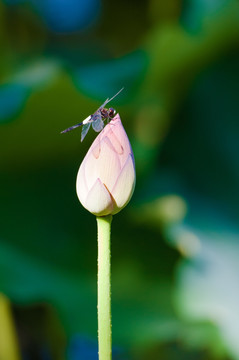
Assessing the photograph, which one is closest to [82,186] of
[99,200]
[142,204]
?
[99,200]

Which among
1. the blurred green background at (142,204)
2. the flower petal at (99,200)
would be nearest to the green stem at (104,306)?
the flower petal at (99,200)

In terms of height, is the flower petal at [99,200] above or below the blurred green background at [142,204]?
below

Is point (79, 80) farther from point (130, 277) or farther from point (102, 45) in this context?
point (102, 45)

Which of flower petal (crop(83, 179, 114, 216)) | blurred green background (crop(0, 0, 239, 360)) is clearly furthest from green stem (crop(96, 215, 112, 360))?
blurred green background (crop(0, 0, 239, 360))

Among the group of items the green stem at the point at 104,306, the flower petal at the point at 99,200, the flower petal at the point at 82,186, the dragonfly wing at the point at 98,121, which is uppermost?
the dragonfly wing at the point at 98,121

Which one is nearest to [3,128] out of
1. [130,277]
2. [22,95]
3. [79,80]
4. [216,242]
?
[22,95]

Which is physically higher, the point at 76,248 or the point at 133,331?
the point at 76,248

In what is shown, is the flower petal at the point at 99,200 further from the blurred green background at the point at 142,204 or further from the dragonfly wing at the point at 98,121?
the blurred green background at the point at 142,204

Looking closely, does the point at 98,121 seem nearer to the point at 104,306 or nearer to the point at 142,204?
Result: the point at 104,306
